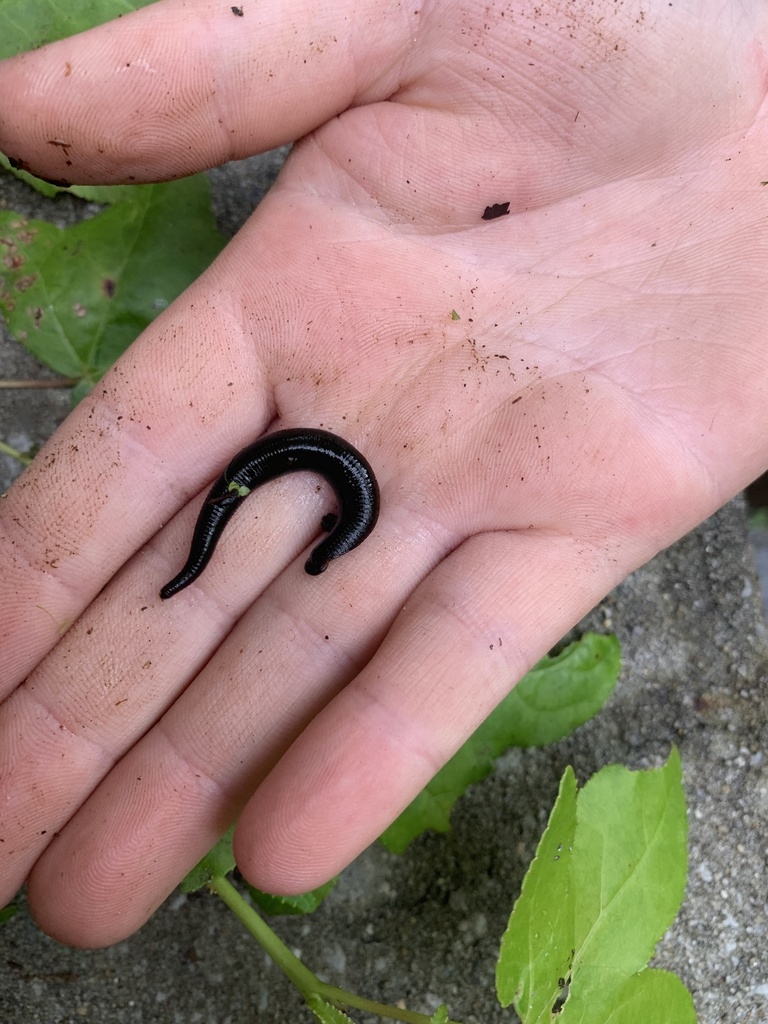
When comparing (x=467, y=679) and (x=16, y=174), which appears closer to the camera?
(x=467, y=679)

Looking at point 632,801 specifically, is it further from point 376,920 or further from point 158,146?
point 158,146

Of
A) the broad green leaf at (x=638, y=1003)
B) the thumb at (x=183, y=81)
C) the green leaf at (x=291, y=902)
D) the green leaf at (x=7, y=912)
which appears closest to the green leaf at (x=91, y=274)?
the thumb at (x=183, y=81)

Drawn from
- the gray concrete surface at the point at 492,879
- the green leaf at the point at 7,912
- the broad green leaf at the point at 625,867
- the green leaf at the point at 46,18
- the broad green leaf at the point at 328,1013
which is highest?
the green leaf at the point at 46,18

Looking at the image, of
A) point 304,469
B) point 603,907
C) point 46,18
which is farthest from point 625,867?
point 46,18

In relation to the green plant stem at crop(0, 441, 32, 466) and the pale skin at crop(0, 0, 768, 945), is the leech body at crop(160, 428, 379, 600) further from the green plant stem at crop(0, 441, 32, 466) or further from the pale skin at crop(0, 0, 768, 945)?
the green plant stem at crop(0, 441, 32, 466)

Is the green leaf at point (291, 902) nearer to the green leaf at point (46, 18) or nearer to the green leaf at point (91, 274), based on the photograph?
the green leaf at point (91, 274)

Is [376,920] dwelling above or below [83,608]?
below

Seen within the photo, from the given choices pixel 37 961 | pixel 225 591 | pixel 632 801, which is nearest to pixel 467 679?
pixel 632 801
